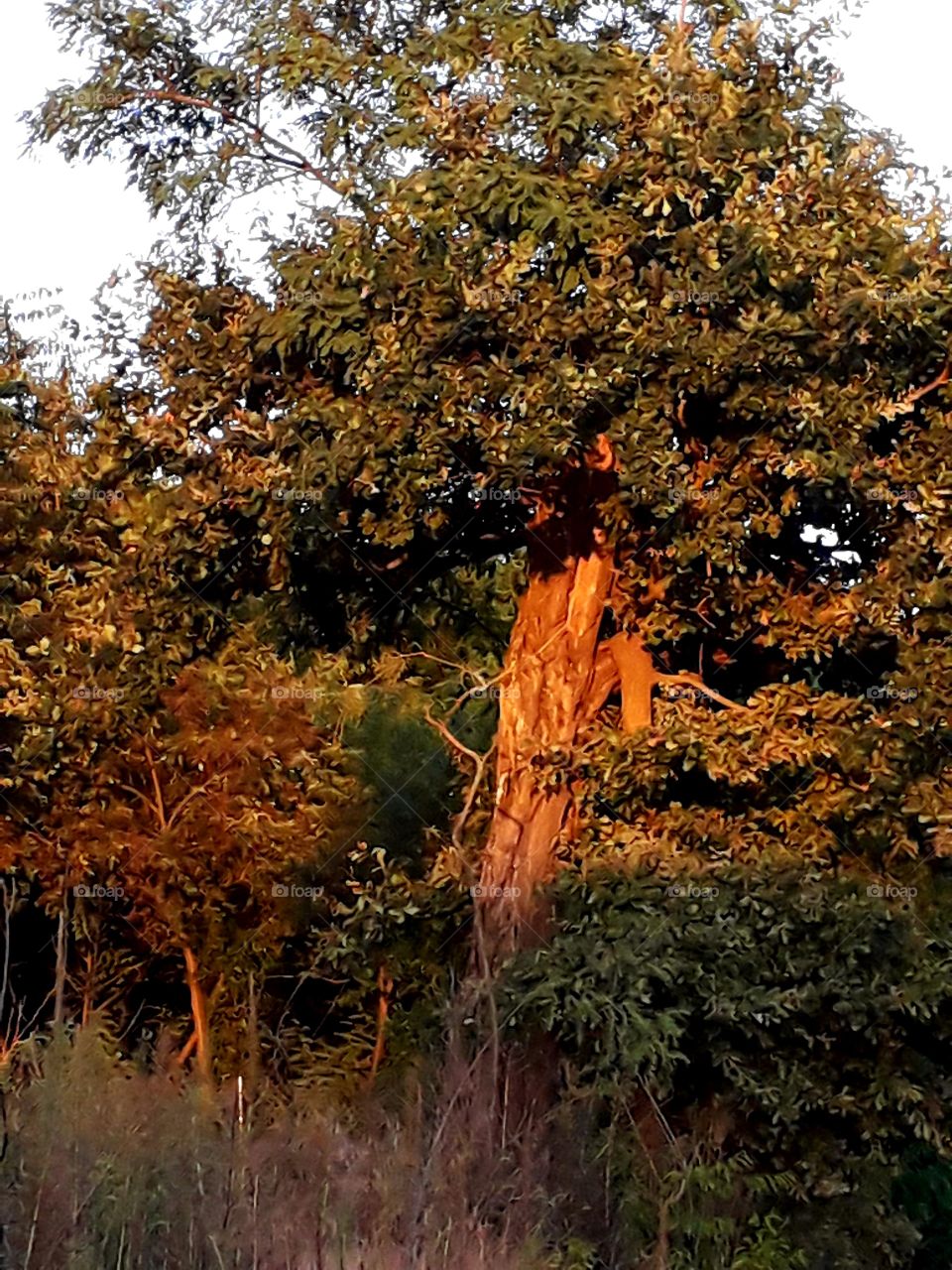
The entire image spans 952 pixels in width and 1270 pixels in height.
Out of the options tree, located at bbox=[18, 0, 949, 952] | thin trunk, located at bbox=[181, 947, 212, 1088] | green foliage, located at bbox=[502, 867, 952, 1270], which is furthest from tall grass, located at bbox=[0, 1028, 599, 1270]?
thin trunk, located at bbox=[181, 947, 212, 1088]

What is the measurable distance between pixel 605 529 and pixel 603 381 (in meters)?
1.61

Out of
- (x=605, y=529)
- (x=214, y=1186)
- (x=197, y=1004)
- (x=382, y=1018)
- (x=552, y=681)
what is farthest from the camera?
(x=197, y=1004)

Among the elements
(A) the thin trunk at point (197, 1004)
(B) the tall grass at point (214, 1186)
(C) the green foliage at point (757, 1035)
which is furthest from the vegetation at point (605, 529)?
(A) the thin trunk at point (197, 1004)

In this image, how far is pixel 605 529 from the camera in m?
13.5

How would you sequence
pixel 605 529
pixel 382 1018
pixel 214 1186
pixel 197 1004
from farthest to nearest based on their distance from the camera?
pixel 197 1004 < pixel 382 1018 < pixel 605 529 < pixel 214 1186

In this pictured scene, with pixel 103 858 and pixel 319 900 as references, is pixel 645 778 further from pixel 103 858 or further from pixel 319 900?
pixel 103 858

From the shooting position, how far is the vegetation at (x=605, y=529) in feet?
39.9

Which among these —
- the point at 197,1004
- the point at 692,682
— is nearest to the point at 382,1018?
the point at 692,682

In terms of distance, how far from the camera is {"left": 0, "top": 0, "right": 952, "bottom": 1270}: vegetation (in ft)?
39.9

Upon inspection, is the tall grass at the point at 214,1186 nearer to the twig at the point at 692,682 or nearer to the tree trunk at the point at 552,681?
the tree trunk at the point at 552,681

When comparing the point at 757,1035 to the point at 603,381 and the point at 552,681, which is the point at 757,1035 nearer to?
the point at 552,681

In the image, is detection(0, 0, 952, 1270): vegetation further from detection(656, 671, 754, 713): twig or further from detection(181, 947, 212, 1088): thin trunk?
Answer: detection(181, 947, 212, 1088): thin trunk

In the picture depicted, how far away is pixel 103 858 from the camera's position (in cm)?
2080

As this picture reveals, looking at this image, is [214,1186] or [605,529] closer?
[214,1186]
